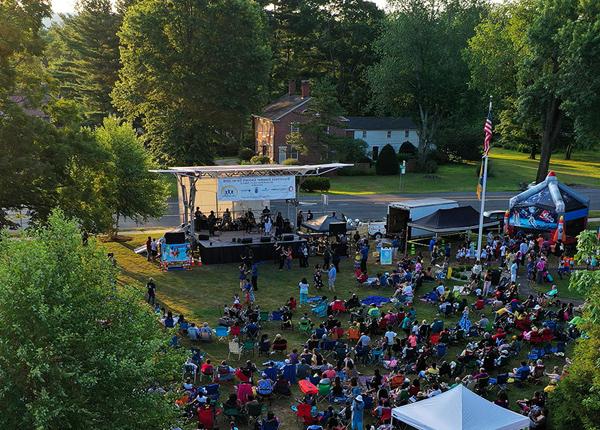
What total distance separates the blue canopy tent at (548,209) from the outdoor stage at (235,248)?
41.5 ft

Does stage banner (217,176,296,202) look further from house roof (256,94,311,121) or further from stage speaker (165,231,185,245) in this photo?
house roof (256,94,311,121)

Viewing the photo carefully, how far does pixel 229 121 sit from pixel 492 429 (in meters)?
47.4

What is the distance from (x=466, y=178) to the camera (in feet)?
207

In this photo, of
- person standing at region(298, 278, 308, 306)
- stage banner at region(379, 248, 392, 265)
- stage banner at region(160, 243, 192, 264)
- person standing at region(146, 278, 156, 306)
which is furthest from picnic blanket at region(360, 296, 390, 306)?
stage banner at region(160, 243, 192, 264)

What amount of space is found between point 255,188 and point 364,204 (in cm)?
1744

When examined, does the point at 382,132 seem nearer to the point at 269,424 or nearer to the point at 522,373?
the point at 522,373

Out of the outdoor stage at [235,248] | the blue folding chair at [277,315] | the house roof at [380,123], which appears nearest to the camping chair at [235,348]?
the blue folding chair at [277,315]

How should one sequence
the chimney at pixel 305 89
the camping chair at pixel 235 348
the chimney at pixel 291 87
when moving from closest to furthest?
the camping chair at pixel 235 348 → the chimney at pixel 305 89 → the chimney at pixel 291 87

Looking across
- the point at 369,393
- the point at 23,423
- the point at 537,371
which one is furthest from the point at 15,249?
the point at 537,371

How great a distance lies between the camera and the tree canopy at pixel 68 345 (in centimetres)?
843

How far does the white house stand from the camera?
71.8 m

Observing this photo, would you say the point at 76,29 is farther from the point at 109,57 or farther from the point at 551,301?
the point at 551,301

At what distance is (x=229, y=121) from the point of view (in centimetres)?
5712

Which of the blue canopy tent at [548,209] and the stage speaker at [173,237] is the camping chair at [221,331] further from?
the blue canopy tent at [548,209]
